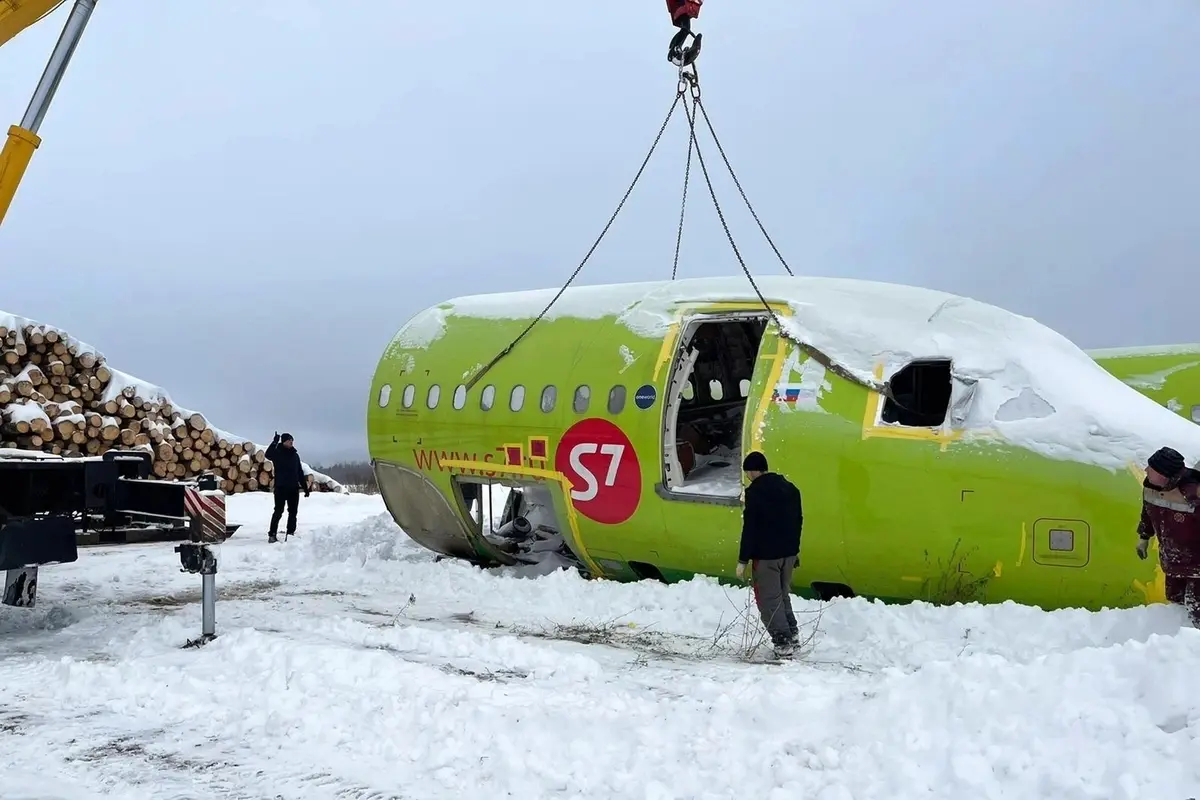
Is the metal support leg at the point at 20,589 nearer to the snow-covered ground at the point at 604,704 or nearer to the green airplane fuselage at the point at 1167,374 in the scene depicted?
the snow-covered ground at the point at 604,704

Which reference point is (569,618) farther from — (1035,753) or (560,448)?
(1035,753)

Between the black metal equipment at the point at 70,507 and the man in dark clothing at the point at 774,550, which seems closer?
the man in dark clothing at the point at 774,550

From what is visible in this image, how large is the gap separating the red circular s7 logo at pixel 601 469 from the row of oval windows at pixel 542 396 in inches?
9.4

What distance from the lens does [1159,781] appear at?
13.3 ft

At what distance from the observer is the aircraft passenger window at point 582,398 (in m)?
10.4

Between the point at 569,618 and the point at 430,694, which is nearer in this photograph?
the point at 430,694

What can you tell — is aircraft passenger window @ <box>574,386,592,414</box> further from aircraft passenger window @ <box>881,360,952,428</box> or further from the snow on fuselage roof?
aircraft passenger window @ <box>881,360,952,428</box>

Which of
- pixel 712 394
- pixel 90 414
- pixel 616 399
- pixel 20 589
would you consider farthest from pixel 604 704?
pixel 90 414

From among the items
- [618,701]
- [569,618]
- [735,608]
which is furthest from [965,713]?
[569,618]

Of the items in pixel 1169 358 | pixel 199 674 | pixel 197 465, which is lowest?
pixel 199 674

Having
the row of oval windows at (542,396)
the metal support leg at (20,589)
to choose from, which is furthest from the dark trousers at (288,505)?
the metal support leg at (20,589)

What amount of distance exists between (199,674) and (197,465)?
17.7 metres

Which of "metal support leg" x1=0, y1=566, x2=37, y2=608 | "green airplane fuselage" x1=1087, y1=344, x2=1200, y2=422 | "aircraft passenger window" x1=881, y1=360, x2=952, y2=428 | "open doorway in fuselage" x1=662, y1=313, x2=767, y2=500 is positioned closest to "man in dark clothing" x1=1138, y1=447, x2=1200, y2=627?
"aircraft passenger window" x1=881, y1=360, x2=952, y2=428

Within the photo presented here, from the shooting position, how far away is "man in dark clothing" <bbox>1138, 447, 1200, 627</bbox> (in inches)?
250
